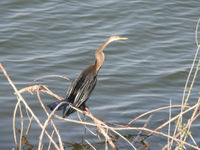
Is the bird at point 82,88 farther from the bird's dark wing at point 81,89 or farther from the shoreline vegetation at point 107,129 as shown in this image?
the shoreline vegetation at point 107,129

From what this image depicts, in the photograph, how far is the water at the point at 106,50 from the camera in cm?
703

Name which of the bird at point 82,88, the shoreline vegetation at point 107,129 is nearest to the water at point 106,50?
the shoreline vegetation at point 107,129

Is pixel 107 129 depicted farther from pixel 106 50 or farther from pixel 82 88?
pixel 106 50

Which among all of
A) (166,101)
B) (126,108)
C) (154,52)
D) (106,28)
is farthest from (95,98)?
(106,28)

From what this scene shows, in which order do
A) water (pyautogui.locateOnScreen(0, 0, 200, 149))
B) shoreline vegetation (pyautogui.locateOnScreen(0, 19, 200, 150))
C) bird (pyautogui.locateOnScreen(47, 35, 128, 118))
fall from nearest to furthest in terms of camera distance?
shoreline vegetation (pyautogui.locateOnScreen(0, 19, 200, 150)) < bird (pyautogui.locateOnScreen(47, 35, 128, 118)) < water (pyautogui.locateOnScreen(0, 0, 200, 149))

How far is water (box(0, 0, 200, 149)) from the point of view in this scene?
703 cm

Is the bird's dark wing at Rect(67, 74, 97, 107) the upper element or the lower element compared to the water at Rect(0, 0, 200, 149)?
upper

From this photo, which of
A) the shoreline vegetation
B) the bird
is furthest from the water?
the bird

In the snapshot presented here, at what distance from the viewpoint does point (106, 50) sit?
29.9 ft

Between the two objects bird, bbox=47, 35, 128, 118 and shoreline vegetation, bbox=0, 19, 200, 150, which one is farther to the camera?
bird, bbox=47, 35, 128, 118

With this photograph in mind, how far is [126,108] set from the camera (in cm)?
693

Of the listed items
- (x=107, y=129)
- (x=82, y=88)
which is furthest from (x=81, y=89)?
(x=107, y=129)

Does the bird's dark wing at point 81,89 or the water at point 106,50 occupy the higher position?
the bird's dark wing at point 81,89

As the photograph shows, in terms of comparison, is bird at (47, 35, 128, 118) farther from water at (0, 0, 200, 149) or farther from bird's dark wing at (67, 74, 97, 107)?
water at (0, 0, 200, 149)
